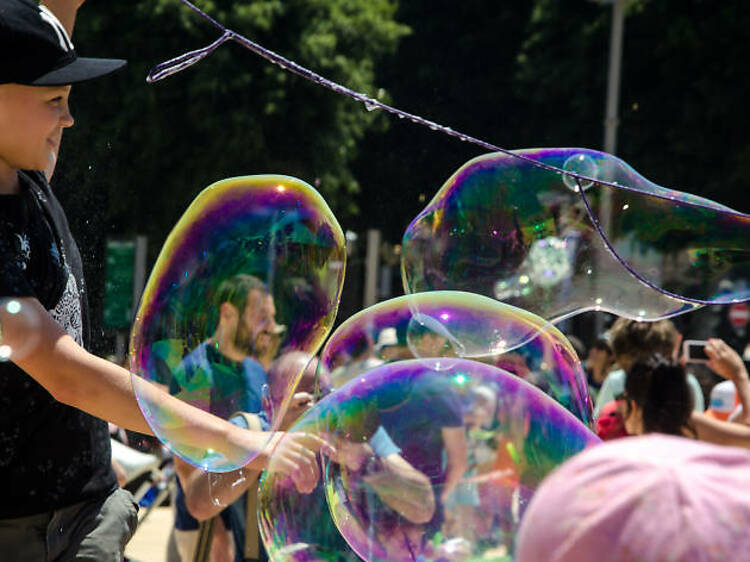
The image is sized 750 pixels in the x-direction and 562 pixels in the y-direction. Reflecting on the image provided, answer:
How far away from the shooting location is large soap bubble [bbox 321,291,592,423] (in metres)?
2.93

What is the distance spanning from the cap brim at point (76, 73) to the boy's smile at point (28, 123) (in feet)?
0.11

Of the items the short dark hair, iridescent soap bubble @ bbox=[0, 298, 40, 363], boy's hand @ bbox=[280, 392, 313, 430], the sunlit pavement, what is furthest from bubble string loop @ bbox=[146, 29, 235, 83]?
the sunlit pavement

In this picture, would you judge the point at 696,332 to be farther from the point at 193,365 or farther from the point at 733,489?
the point at 733,489

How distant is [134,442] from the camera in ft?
9.05

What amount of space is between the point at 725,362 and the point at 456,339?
223 centimetres

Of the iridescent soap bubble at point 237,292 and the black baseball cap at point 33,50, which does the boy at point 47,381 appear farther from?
the iridescent soap bubble at point 237,292

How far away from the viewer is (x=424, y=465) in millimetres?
2111

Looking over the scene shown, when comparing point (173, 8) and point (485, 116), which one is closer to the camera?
point (173, 8)

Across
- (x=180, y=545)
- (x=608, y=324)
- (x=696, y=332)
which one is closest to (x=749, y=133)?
(x=696, y=332)

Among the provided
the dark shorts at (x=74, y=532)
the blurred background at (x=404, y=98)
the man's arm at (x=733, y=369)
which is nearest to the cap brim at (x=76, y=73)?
the dark shorts at (x=74, y=532)

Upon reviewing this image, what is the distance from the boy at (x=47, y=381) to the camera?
2.00m

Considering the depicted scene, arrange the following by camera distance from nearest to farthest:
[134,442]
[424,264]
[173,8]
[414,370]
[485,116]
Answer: [414,370] < [134,442] < [424,264] < [173,8] < [485,116]

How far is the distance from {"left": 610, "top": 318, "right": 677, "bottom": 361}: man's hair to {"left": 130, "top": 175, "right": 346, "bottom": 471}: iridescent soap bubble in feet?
8.26

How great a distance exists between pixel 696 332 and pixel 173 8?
8.31 m
